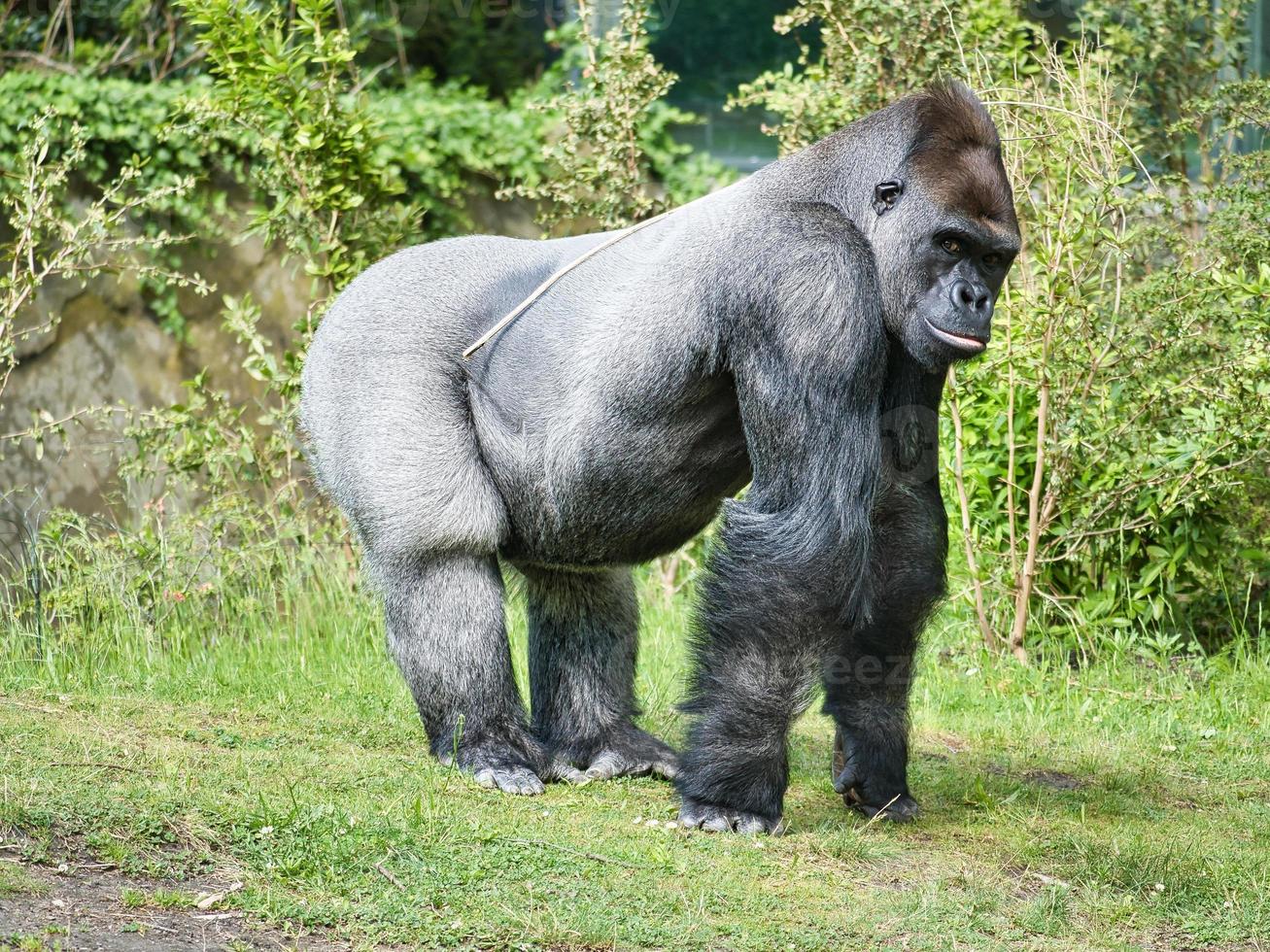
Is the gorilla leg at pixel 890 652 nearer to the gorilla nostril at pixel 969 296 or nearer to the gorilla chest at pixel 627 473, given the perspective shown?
the gorilla chest at pixel 627 473

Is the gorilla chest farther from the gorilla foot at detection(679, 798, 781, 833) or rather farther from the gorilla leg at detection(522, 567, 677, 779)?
the gorilla foot at detection(679, 798, 781, 833)

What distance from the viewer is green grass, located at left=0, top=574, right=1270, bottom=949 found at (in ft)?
10.2

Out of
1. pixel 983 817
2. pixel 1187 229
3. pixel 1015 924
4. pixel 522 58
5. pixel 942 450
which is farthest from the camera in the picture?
pixel 522 58

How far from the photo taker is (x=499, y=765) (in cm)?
406

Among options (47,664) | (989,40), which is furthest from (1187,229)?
(47,664)

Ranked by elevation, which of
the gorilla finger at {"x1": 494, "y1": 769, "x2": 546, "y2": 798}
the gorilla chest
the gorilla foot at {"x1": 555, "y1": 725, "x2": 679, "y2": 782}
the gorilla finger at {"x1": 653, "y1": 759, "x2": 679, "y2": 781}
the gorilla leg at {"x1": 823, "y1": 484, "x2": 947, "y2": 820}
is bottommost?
the gorilla finger at {"x1": 653, "y1": 759, "x2": 679, "y2": 781}

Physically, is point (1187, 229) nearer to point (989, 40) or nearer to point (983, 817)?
point (989, 40)

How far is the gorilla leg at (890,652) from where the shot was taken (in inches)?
155

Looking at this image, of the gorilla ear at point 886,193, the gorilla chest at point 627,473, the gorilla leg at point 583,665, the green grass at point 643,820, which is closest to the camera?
the green grass at point 643,820

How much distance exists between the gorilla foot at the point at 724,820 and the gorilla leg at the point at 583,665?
0.69 meters

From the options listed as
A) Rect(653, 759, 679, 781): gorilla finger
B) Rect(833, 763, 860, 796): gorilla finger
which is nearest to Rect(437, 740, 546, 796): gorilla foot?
Rect(653, 759, 679, 781): gorilla finger

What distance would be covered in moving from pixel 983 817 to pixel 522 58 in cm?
843

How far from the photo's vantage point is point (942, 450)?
19.3ft

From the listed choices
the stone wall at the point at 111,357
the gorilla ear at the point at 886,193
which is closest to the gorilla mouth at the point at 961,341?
the gorilla ear at the point at 886,193
